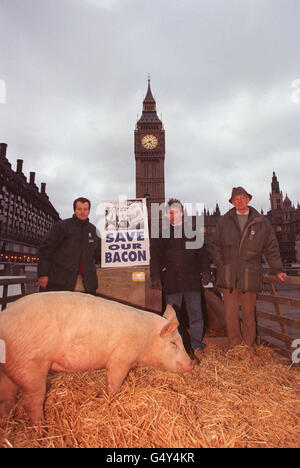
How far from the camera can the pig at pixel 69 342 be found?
6.63 ft

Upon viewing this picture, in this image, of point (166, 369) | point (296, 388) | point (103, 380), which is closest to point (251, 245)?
point (296, 388)

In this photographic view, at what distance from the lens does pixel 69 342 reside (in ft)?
7.18

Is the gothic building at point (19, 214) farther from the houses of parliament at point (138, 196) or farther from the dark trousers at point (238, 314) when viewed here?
the dark trousers at point (238, 314)

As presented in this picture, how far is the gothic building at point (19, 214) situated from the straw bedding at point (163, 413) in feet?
121

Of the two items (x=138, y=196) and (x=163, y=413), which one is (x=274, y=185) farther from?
(x=163, y=413)

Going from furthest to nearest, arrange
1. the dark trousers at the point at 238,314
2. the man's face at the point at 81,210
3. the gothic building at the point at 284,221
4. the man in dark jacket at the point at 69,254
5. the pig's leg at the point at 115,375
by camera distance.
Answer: the gothic building at the point at 284,221
the dark trousers at the point at 238,314
the man's face at the point at 81,210
the man in dark jacket at the point at 69,254
the pig's leg at the point at 115,375

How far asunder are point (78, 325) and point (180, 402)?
3.66 ft

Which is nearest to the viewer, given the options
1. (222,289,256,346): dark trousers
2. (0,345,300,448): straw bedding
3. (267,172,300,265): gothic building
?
(0,345,300,448): straw bedding

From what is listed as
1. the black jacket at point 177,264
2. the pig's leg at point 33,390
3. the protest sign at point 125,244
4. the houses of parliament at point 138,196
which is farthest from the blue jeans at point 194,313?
the houses of parliament at point 138,196

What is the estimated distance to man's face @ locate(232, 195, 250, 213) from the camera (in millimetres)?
4082

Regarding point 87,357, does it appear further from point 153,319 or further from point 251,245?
point 251,245

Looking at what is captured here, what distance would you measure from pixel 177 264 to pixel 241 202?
1.40 meters

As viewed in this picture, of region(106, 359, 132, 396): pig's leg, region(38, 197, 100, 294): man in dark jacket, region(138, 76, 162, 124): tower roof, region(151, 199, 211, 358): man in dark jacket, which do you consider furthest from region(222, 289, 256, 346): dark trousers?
region(138, 76, 162, 124): tower roof

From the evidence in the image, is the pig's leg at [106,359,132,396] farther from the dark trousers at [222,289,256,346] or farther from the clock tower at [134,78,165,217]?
the clock tower at [134,78,165,217]
